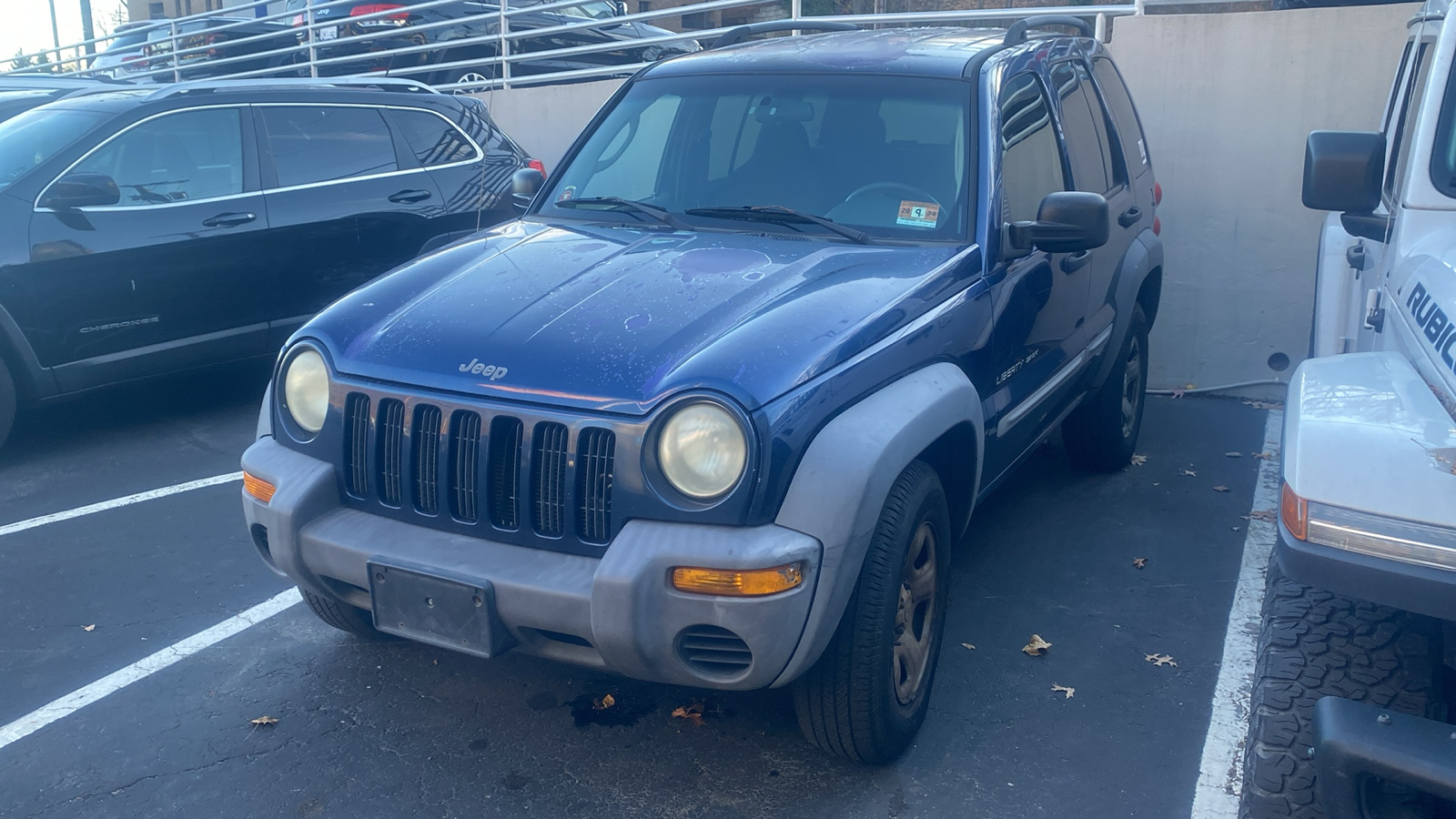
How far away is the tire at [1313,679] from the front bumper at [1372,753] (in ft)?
0.74

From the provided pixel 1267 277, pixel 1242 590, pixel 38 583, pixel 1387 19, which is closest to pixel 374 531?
pixel 38 583

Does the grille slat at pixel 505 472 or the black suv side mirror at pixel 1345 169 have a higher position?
the black suv side mirror at pixel 1345 169

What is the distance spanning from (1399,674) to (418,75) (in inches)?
482

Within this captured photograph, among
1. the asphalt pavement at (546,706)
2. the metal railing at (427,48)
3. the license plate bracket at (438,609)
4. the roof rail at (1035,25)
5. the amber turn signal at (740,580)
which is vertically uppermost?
the metal railing at (427,48)

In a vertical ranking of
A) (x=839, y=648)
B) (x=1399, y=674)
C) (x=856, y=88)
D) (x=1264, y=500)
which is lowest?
(x=1264, y=500)

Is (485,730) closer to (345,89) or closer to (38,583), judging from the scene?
(38,583)

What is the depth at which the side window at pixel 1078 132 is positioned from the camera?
178 inches

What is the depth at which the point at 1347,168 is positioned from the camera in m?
3.16

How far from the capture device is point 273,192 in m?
6.49

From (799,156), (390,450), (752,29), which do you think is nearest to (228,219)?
(752,29)

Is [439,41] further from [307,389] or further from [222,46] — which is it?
[307,389]

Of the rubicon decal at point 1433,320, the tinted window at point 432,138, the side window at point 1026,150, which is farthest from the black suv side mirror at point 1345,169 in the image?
the tinted window at point 432,138

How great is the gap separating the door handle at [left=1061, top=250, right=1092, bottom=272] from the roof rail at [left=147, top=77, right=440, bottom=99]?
4.66m

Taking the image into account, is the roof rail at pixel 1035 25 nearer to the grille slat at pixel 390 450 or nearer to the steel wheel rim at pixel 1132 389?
the steel wheel rim at pixel 1132 389
